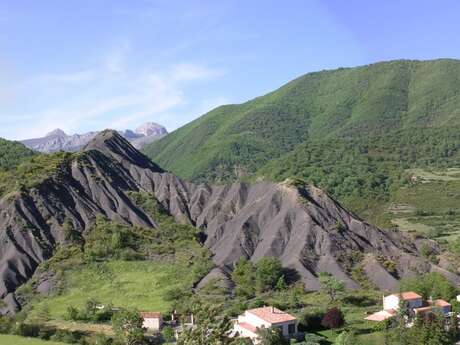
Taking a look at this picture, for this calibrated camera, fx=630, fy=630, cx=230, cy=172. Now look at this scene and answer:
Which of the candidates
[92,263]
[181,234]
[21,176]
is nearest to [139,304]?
[92,263]

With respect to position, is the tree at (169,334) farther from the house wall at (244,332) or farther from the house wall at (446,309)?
the house wall at (446,309)

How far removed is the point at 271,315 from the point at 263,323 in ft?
8.53

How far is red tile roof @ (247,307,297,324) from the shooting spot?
67688mm

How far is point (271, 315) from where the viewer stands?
69.4 meters

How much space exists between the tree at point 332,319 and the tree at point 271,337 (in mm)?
9312

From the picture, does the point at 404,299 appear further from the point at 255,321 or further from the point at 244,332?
the point at 244,332

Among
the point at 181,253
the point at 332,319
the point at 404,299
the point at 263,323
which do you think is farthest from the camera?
the point at 181,253

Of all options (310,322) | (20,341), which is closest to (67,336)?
(20,341)

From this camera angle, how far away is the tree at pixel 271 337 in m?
61.7

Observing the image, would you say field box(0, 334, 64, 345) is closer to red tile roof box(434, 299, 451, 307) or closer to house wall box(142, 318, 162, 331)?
house wall box(142, 318, 162, 331)

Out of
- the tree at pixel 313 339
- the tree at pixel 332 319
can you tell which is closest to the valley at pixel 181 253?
the tree at pixel 332 319

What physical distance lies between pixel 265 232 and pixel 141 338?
50.4 meters

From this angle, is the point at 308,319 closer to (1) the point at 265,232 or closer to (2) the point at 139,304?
(2) the point at 139,304

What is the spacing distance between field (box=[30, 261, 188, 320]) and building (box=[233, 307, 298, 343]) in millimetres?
16002
